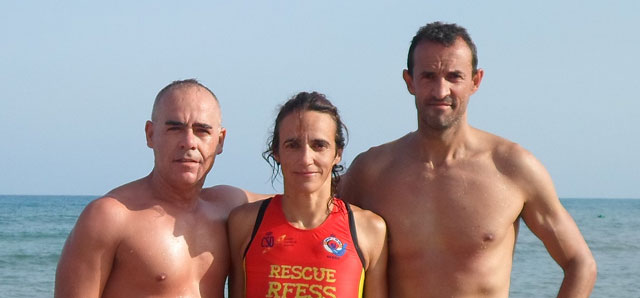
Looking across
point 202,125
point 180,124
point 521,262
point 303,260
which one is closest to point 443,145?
point 303,260

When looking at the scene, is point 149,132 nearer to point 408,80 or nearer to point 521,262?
point 408,80

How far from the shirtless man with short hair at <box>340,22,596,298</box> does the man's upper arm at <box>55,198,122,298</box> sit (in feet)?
4.75

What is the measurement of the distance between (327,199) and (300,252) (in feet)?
1.11

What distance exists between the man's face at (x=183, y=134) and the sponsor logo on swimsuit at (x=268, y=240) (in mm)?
457

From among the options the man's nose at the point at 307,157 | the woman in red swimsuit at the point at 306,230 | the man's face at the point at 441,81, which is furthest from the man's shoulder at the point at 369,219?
the man's face at the point at 441,81

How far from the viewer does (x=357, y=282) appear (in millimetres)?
4457

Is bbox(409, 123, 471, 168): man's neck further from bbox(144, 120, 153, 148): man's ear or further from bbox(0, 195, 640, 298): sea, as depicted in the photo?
bbox(0, 195, 640, 298): sea

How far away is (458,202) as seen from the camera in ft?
15.4

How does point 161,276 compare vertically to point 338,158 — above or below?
below

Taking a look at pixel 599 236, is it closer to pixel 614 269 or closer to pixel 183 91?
pixel 614 269

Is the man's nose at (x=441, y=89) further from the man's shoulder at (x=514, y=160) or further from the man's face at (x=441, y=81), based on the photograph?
the man's shoulder at (x=514, y=160)

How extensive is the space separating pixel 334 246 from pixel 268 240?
34cm

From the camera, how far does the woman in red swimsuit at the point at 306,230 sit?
4371 mm

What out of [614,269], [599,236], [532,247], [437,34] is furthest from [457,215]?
[599,236]
